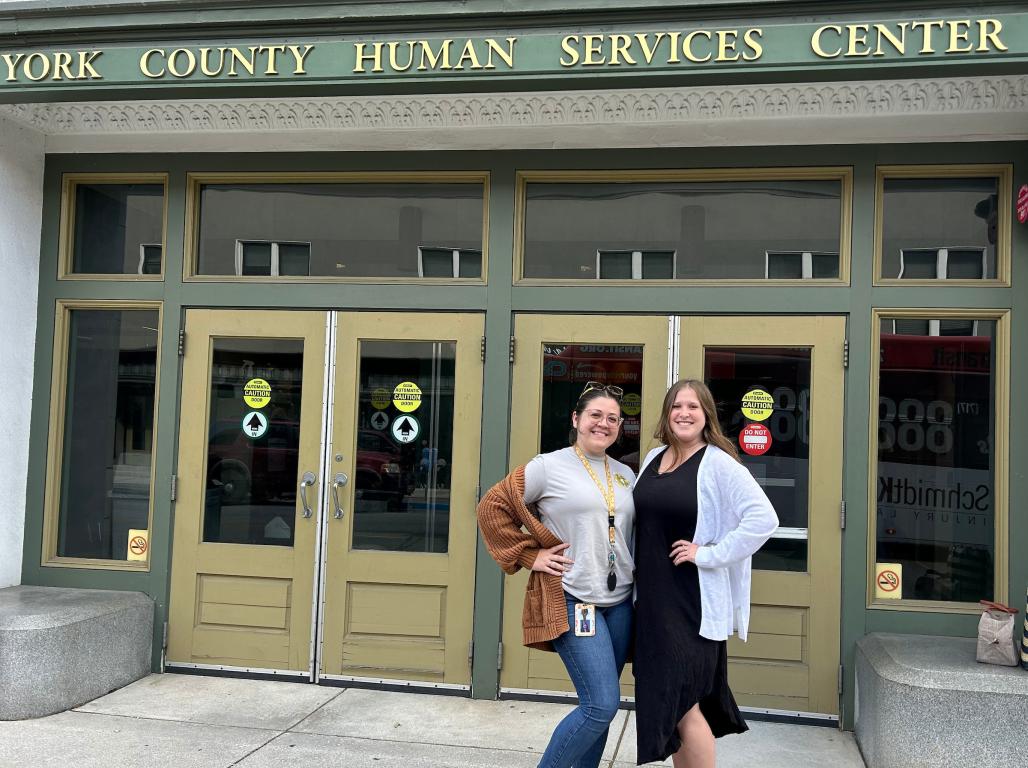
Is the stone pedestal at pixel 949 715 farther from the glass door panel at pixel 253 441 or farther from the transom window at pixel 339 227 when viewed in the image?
the glass door panel at pixel 253 441

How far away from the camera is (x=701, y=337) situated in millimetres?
4957

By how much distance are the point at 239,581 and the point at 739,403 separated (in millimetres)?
3048

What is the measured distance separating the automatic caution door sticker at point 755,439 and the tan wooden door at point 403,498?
1.48 meters

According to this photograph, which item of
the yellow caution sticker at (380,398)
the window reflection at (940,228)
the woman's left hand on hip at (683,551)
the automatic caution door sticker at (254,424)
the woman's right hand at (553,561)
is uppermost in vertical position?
the window reflection at (940,228)

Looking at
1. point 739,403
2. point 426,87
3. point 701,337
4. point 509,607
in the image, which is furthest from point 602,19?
point 509,607

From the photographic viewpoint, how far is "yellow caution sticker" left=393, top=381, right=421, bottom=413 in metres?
5.25

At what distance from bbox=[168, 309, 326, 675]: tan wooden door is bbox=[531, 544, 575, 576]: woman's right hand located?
7.83 feet

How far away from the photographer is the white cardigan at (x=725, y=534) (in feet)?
10.0

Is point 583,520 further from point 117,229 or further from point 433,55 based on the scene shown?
point 117,229

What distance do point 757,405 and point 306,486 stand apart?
259 cm

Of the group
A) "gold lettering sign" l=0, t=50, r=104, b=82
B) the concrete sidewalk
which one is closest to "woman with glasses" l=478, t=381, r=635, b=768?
the concrete sidewalk

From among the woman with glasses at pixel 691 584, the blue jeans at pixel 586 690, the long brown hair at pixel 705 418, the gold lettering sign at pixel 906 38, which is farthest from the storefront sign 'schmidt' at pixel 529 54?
the blue jeans at pixel 586 690

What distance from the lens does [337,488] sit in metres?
5.23

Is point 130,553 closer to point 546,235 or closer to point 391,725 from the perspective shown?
point 391,725
